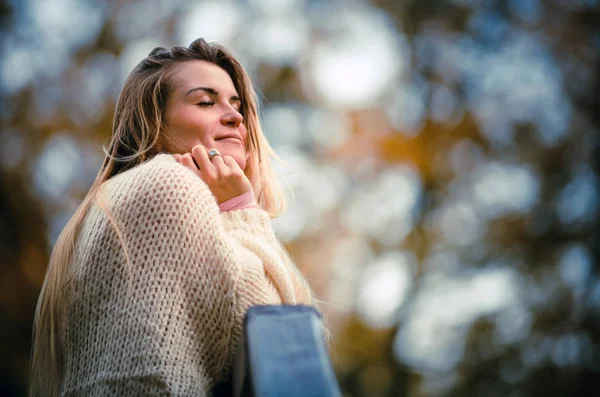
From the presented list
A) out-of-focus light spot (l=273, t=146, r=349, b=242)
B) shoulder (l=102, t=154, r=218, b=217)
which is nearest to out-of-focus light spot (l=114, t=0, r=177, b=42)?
out-of-focus light spot (l=273, t=146, r=349, b=242)

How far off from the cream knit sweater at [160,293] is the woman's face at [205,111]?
0.42 metres

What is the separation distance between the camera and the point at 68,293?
5.41ft

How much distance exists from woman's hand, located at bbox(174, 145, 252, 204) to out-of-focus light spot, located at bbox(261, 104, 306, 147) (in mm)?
7428

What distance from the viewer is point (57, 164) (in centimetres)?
786

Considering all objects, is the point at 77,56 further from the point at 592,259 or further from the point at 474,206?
the point at 592,259

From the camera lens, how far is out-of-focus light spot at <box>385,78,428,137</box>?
31.6ft

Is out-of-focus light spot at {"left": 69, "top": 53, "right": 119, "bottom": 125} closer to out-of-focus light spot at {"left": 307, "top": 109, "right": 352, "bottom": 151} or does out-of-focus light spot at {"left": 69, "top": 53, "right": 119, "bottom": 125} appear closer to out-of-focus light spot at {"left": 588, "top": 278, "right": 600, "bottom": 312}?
out-of-focus light spot at {"left": 307, "top": 109, "right": 352, "bottom": 151}

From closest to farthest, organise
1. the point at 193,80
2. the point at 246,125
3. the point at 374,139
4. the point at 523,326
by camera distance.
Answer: the point at 193,80, the point at 246,125, the point at 523,326, the point at 374,139

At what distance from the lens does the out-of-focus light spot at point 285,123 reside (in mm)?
9500

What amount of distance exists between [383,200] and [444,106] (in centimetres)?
159

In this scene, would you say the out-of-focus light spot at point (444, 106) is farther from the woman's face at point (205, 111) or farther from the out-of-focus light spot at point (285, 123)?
the woman's face at point (205, 111)

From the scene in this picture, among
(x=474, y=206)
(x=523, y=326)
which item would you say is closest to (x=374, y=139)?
(x=474, y=206)

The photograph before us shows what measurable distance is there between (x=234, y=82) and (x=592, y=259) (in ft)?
25.0

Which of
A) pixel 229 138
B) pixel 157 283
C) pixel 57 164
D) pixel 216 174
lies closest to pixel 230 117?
pixel 229 138
